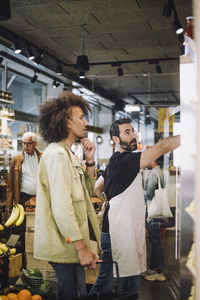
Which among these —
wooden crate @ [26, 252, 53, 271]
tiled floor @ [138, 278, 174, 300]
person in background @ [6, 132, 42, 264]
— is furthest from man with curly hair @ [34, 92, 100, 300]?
person in background @ [6, 132, 42, 264]

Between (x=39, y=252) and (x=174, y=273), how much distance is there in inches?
138

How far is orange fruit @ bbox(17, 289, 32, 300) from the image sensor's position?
2.78 meters

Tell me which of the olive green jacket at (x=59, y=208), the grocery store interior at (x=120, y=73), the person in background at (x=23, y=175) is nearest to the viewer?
the grocery store interior at (x=120, y=73)

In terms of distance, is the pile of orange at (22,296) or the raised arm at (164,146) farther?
the pile of orange at (22,296)

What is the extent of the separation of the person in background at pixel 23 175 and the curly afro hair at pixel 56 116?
309 centimetres

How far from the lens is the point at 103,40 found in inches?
297

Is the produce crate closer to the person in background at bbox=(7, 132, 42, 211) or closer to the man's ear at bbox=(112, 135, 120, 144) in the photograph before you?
the man's ear at bbox=(112, 135, 120, 144)

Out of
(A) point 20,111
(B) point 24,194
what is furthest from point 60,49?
(B) point 24,194

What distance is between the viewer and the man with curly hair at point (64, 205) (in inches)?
87.0

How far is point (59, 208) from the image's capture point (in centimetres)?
219

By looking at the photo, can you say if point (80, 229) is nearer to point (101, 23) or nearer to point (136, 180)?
point (136, 180)

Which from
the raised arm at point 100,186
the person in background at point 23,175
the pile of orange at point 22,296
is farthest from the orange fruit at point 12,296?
the person in background at point 23,175

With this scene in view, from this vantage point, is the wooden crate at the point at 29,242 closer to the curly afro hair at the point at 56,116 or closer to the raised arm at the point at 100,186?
the raised arm at the point at 100,186

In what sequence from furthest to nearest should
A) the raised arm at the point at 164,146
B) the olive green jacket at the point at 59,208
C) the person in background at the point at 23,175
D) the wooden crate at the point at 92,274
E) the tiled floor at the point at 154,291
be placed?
the person in background at the point at 23,175 → the tiled floor at the point at 154,291 → the wooden crate at the point at 92,274 → the raised arm at the point at 164,146 → the olive green jacket at the point at 59,208
